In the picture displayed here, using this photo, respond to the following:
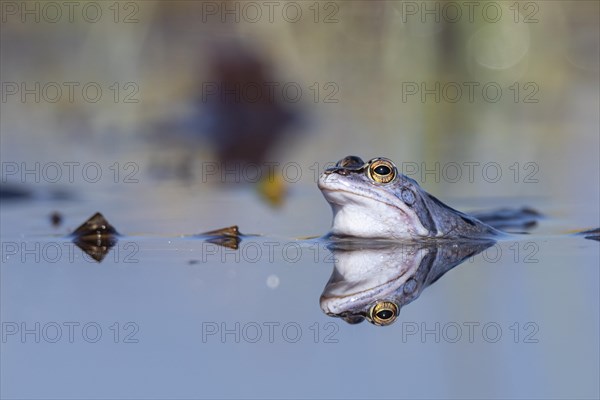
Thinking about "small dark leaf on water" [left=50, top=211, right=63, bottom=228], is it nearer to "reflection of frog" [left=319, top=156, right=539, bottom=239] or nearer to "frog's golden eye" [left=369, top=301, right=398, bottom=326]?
"reflection of frog" [left=319, top=156, right=539, bottom=239]

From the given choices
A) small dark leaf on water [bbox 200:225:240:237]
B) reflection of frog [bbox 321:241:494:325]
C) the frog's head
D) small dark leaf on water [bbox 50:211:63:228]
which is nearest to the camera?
reflection of frog [bbox 321:241:494:325]

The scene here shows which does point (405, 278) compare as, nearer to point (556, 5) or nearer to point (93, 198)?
point (93, 198)

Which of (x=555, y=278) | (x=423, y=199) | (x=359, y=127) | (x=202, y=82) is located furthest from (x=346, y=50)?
(x=555, y=278)

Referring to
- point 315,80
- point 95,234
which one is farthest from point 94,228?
point 315,80

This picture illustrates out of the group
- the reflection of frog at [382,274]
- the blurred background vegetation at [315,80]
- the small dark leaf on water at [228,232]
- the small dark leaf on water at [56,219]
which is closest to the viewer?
the reflection of frog at [382,274]

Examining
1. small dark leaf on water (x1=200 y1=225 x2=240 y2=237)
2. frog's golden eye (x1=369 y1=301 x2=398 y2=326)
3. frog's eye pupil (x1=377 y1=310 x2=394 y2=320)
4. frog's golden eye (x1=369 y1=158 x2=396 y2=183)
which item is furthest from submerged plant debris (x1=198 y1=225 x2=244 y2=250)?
frog's eye pupil (x1=377 y1=310 x2=394 y2=320)

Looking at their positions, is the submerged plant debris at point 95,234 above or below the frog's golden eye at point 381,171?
below

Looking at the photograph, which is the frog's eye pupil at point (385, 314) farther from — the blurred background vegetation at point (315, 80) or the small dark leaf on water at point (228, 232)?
the blurred background vegetation at point (315, 80)

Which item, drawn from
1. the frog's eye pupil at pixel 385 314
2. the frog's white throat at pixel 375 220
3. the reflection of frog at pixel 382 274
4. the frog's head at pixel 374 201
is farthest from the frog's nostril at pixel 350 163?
the frog's eye pupil at pixel 385 314
